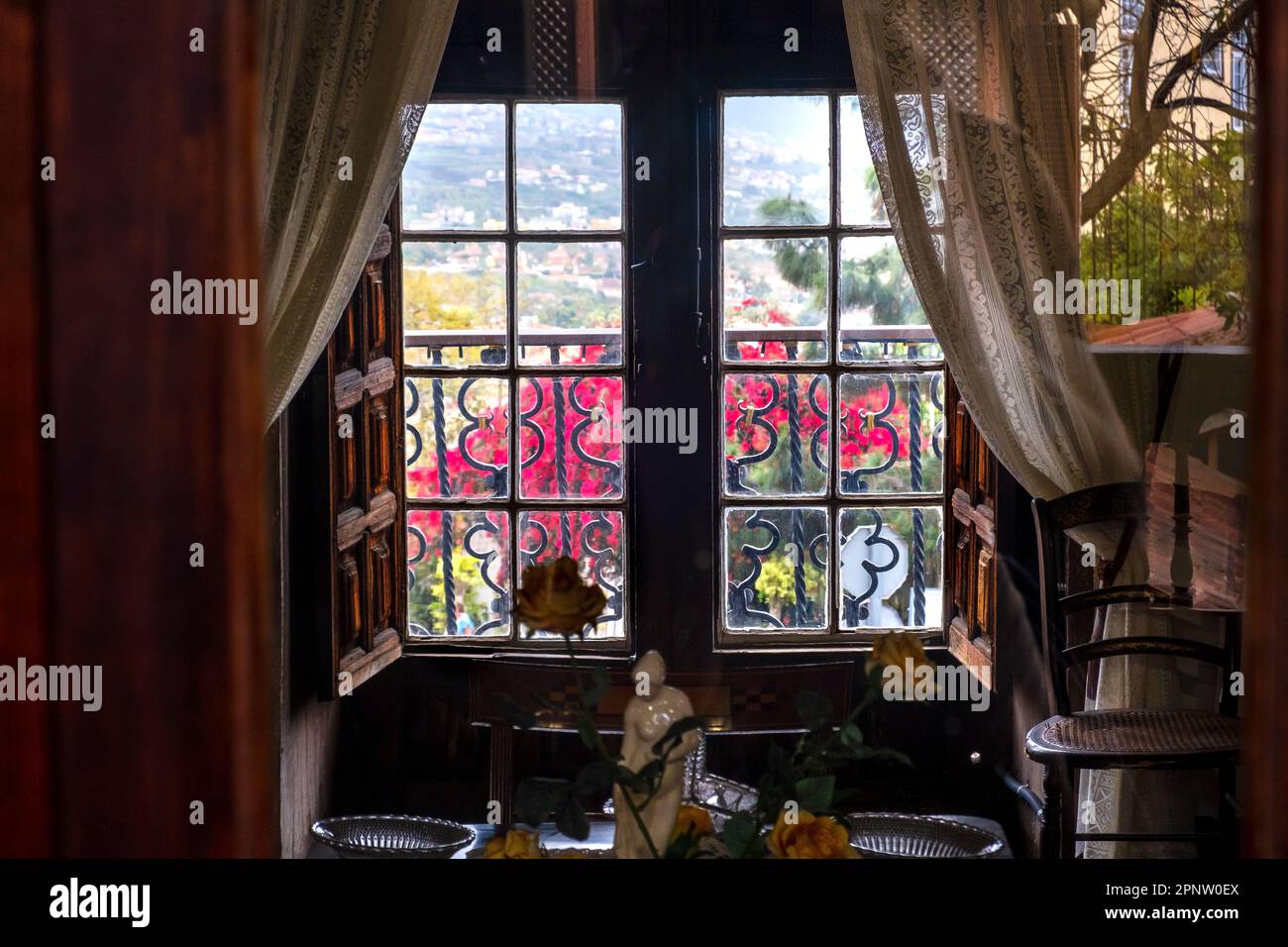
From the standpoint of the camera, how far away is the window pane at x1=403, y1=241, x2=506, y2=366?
122 inches

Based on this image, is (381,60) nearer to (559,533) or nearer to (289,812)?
(559,533)

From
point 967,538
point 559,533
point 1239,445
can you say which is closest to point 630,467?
point 559,533

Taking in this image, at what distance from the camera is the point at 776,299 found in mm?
3123

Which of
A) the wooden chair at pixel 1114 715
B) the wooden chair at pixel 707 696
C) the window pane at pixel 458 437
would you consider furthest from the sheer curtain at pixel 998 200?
the window pane at pixel 458 437

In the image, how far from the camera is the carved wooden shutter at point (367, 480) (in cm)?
292

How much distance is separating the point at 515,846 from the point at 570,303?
1821 millimetres

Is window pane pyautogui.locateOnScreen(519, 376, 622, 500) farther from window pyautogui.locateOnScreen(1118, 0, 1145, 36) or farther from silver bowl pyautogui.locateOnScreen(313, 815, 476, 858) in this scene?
window pyautogui.locateOnScreen(1118, 0, 1145, 36)

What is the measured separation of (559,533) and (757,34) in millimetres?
1235

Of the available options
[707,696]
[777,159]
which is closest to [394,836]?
[707,696]

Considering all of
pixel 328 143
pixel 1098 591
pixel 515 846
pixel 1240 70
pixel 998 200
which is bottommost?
pixel 515 846

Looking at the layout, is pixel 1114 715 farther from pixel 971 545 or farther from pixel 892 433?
pixel 892 433

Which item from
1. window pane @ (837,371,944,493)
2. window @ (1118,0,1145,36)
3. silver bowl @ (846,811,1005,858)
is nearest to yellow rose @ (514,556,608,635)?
silver bowl @ (846,811,1005,858)

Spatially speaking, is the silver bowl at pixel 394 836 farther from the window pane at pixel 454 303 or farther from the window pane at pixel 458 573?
the window pane at pixel 454 303
